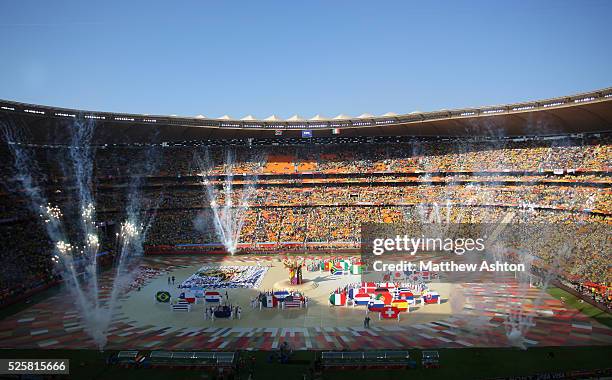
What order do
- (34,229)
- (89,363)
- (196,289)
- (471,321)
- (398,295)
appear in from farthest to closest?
(34,229) → (196,289) → (398,295) → (471,321) → (89,363)

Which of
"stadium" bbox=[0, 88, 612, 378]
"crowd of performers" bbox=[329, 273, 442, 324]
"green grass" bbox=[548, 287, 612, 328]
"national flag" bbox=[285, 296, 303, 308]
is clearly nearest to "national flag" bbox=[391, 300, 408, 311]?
"crowd of performers" bbox=[329, 273, 442, 324]

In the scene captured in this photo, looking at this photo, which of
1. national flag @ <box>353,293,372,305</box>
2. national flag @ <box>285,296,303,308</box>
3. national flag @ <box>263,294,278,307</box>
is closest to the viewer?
national flag @ <box>353,293,372,305</box>

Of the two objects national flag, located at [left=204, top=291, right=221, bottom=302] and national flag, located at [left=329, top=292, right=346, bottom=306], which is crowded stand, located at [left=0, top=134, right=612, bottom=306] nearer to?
national flag, located at [left=204, top=291, right=221, bottom=302]

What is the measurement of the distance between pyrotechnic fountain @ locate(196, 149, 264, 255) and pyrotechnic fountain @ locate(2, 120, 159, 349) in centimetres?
888

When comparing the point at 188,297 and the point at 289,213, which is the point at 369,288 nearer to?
the point at 188,297

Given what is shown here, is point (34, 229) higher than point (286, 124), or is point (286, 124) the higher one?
point (286, 124)

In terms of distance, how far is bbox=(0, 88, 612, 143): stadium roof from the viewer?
40625 millimetres

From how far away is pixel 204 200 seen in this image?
5338cm

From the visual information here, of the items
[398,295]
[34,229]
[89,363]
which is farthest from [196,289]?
[34,229]

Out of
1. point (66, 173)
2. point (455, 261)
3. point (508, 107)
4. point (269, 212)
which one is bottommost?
point (455, 261)

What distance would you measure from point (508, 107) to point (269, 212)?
99.8 ft

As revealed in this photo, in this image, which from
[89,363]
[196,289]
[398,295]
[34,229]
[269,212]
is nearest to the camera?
[89,363]

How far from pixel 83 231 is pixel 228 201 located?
17.3 meters

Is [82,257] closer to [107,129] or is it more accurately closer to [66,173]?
[66,173]
